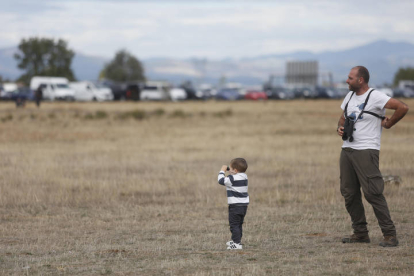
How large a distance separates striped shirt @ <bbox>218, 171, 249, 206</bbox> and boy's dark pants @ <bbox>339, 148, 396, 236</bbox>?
3.97 feet

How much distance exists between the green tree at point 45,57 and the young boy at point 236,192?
100m

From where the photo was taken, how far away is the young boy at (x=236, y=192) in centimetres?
715

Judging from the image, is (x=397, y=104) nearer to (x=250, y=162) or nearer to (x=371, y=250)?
(x=371, y=250)

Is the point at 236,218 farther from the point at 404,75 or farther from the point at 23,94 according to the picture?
the point at 404,75

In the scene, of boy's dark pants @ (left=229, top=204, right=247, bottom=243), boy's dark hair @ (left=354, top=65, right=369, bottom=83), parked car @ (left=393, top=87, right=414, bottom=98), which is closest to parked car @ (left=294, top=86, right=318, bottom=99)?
parked car @ (left=393, top=87, right=414, bottom=98)

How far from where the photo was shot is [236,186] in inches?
283

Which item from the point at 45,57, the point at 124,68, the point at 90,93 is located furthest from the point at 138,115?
the point at 124,68

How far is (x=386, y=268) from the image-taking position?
20.1 feet

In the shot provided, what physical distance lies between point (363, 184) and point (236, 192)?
1432mm

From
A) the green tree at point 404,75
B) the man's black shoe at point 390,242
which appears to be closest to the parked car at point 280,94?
the green tree at point 404,75

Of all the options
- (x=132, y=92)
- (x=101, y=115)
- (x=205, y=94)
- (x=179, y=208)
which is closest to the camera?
(x=179, y=208)

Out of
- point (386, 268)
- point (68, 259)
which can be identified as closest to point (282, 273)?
point (386, 268)

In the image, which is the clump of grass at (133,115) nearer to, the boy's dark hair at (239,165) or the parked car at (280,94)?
the boy's dark hair at (239,165)

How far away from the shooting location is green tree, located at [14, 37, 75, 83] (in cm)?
10494
